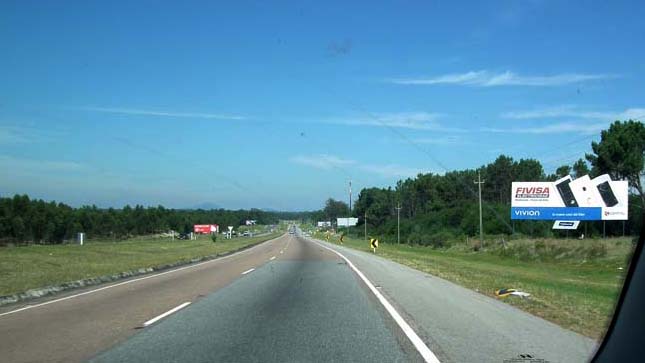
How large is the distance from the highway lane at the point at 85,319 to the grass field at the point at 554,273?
7.44 m

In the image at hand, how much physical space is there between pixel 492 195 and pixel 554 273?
→ 81865mm

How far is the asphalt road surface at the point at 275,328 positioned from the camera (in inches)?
369

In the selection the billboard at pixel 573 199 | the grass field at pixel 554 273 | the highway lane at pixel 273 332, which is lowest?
the grass field at pixel 554 273

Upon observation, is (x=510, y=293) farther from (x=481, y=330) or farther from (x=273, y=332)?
(x=273, y=332)

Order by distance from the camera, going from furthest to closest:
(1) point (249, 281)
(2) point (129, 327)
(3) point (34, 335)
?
(1) point (249, 281) < (2) point (129, 327) < (3) point (34, 335)

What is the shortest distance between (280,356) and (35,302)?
10.7 metres

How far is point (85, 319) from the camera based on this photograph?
1349 cm

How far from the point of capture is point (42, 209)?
11612 cm

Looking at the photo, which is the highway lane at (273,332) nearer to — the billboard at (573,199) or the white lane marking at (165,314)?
the white lane marking at (165,314)

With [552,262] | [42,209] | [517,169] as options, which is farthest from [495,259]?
[42,209]

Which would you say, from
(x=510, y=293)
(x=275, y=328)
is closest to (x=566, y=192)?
(x=510, y=293)

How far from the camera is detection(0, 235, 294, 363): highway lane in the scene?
9.84 m

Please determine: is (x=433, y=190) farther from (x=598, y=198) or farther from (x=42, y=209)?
(x=598, y=198)

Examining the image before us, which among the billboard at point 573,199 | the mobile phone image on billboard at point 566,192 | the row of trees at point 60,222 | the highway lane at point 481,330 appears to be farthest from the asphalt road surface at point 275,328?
the row of trees at point 60,222
